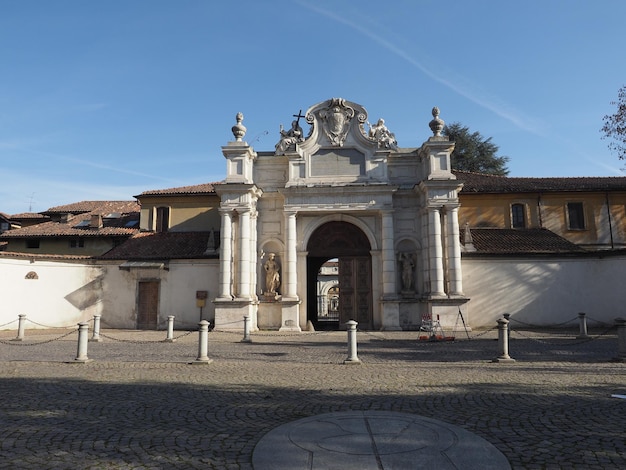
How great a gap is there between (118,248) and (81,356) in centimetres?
1614

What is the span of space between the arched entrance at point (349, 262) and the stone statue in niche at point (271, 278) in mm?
2002

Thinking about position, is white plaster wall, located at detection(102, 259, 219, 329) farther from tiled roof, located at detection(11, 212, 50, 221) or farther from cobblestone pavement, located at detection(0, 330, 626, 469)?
tiled roof, located at detection(11, 212, 50, 221)

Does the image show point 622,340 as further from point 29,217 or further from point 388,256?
point 29,217

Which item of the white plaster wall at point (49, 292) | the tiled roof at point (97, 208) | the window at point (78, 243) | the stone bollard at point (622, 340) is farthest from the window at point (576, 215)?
the window at point (78, 243)

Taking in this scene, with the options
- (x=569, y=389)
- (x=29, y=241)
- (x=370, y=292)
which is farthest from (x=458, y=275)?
(x=29, y=241)

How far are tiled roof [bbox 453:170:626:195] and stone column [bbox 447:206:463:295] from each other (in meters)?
7.76

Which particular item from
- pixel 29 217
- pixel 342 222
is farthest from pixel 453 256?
pixel 29 217

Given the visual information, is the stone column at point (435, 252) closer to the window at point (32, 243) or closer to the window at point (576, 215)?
the window at point (576, 215)

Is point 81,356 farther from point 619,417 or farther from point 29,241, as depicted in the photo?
point 29,241

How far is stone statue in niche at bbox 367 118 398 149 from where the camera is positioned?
879 inches

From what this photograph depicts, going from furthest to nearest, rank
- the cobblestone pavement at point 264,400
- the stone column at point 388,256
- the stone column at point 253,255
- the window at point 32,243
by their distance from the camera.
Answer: the window at point 32,243 → the stone column at point 253,255 → the stone column at point 388,256 → the cobblestone pavement at point 264,400

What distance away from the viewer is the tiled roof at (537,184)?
27938 mm

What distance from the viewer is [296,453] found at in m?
4.41

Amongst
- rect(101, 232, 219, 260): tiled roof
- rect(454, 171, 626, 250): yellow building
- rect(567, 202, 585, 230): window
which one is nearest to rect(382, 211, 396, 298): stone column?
rect(454, 171, 626, 250): yellow building
